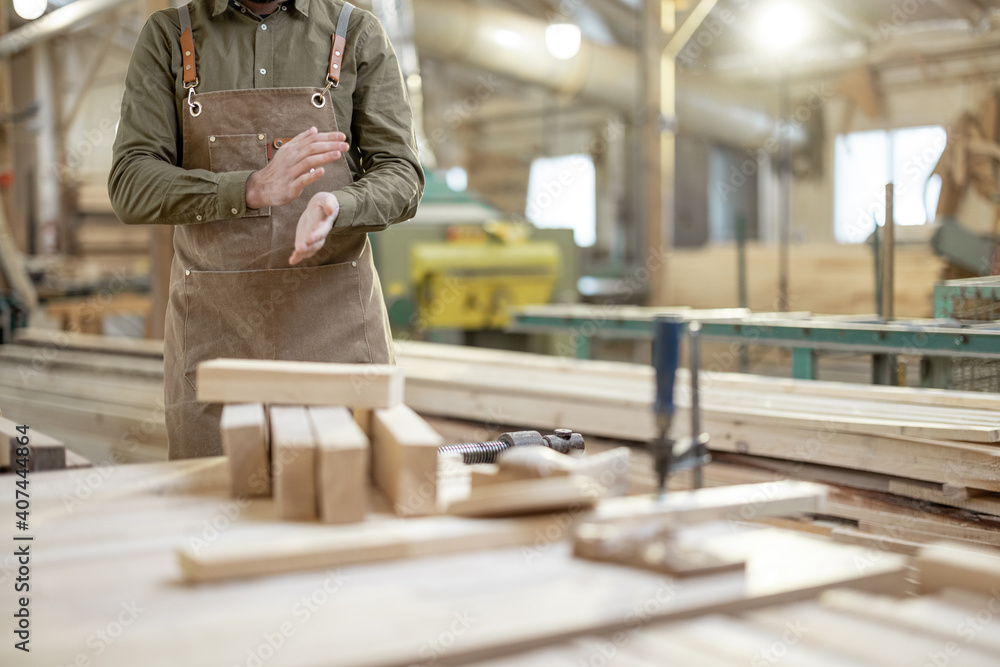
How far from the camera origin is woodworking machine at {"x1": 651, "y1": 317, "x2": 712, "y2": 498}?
1.00m

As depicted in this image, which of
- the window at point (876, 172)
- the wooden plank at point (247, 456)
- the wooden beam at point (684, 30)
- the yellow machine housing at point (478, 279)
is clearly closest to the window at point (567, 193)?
the window at point (876, 172)

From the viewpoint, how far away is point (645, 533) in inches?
40.3

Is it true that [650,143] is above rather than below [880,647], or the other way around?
above

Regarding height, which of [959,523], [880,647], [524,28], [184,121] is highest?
[524,28]

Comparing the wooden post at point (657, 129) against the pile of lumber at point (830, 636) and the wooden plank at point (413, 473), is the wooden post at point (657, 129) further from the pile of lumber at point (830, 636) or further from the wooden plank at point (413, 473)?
the pile of lumber at point (830, 636)

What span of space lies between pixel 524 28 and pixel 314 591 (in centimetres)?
778

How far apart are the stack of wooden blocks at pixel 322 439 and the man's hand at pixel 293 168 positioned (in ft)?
1.69

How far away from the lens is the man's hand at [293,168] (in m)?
1.75

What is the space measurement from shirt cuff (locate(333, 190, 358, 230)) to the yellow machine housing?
356cm

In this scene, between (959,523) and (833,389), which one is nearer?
(959,523)

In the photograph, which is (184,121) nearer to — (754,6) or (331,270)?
(331,270)

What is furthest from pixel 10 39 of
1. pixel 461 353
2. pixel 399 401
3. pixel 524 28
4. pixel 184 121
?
pixel 399 401

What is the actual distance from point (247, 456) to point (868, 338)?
2538mm

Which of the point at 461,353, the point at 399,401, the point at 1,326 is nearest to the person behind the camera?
the point at 399,401
